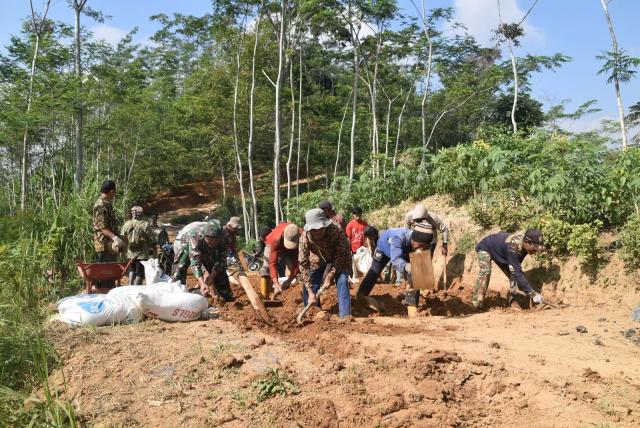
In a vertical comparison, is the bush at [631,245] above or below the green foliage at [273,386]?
above

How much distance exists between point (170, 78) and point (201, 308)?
26.2 metres

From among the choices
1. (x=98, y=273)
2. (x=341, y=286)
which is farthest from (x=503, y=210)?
(x=98, y=273)

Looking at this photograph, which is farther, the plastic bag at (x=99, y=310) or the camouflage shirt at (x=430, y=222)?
the camouflage shirt at (x=430, y=222)

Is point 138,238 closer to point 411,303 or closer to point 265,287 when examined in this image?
point 265,287

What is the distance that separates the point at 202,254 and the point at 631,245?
5183mm

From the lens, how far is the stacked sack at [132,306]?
5.32m

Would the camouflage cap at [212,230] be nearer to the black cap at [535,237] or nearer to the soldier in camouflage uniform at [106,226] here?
the soldier in camouflage uniform at [106,226]

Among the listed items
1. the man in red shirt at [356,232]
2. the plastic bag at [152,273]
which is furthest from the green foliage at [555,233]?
the plastic bag at [152,273]

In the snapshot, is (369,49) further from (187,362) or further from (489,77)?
(187,362)

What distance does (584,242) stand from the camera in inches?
272

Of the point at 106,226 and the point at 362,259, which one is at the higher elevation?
the point at 106,226

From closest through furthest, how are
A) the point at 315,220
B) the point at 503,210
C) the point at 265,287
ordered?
the point at 315,220 < the point at 265,287 < the point at 503,210

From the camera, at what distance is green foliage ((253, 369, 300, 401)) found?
3.81 meters

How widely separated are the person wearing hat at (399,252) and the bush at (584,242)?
6.16 ft
